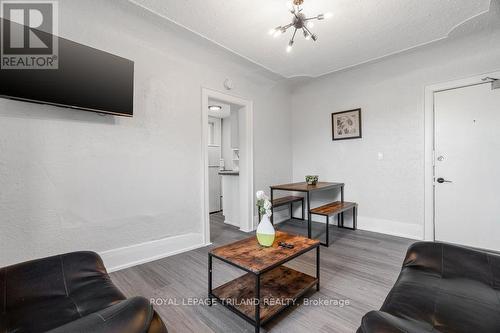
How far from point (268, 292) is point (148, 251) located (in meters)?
1.53

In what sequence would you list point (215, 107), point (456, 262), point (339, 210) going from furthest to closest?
point (215, 107)
point (339, 210)
point (456, 262)

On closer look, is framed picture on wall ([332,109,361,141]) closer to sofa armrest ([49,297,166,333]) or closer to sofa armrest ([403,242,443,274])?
sofa armrest ([403,242,443,274])

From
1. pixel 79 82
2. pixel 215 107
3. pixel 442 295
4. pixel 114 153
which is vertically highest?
pixel 215 107

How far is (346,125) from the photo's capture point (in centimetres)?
394

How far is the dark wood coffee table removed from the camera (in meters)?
1.54

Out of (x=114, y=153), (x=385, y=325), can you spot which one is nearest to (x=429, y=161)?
(x=385, y=325)

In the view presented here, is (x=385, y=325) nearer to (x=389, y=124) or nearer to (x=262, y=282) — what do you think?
(x=262, y=282)

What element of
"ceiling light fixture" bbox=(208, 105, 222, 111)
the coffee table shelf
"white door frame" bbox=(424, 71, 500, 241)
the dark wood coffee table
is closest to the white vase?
the dark wood coffee table

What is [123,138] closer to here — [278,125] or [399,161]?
[278,125]

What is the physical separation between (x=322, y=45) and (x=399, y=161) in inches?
80.7

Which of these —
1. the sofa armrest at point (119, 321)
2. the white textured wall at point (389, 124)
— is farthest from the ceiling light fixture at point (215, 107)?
the sofa armrest at point (119, 321)

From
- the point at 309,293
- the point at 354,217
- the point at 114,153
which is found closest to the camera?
the point at 309,293

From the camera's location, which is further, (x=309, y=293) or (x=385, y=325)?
(x=309, y=293)

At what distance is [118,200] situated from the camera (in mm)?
2418
